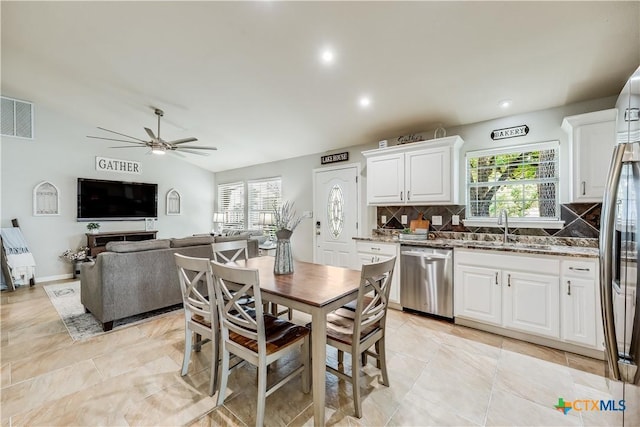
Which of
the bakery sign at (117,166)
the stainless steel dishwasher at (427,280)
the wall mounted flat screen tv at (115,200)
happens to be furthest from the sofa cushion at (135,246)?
the bakery sign at (117,166)

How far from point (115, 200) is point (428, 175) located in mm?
6336

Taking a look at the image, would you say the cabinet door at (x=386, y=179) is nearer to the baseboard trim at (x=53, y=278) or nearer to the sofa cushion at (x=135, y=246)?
the sofa cushion at (x=135, y=246)

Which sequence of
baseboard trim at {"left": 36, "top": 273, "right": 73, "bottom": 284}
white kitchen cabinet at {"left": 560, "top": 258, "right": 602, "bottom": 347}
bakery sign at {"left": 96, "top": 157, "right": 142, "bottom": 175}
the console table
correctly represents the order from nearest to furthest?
white kitchen cabinet at {"left": 560, "top": 258, "right": 602, "bottom": 347}
baseboard trim at {"left": 36, "top": 273, "right": 73, "bottom": 284}
the console table
bakery sign at {"left": 96, "top": 157, "right": 142, "bottom": 175}

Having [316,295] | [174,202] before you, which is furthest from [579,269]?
[174,202]

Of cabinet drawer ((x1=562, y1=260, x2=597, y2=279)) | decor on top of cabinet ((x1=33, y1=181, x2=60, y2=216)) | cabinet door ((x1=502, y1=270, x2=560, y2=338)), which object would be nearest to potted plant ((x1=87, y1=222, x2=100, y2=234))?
decor on top of cabinet ((x1=33, y1=181, x2=60, y2=216))

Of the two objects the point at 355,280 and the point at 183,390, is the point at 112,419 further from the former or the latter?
the point at 355,280

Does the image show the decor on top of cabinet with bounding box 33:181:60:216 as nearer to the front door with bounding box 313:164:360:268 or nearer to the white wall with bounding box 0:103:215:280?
the white wall with bounding box 0:103:215:280

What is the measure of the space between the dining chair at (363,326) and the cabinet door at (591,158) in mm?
2230

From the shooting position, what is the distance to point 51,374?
217 centimetres

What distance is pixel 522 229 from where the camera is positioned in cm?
316

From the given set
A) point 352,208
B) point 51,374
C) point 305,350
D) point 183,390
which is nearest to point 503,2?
point 305,350

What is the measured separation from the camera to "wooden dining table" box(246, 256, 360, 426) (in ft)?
5.18

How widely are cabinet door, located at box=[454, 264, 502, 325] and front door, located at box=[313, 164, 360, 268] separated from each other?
1749 millimetres

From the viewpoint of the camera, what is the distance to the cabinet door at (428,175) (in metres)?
3.35
